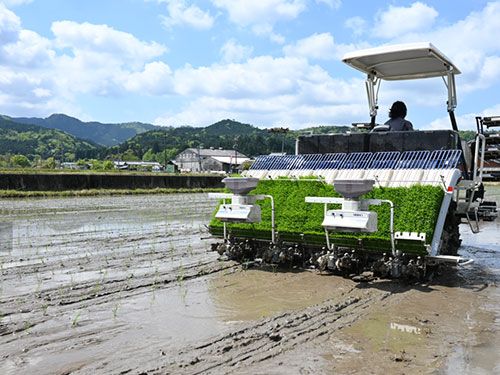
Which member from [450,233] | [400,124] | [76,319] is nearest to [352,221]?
[450,233]

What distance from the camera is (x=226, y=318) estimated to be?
5043 millimetres

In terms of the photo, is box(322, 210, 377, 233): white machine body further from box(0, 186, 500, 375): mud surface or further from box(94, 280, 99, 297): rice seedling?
box(94, 280, 99, 297): rice seedling

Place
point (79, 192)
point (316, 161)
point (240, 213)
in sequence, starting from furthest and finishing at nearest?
1. point (79, 192)
2. point (316, 161)
3. point (240, 213)

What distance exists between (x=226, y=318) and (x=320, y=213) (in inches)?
103

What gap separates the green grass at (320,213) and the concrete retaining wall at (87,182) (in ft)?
69.1

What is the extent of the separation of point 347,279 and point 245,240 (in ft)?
6.16

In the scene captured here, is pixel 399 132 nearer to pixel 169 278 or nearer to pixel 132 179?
pixel 169 278

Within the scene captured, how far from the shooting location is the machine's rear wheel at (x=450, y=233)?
7.35 metres

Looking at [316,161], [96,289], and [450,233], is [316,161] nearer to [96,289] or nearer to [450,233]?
[450,233]

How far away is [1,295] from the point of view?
5.83 meters

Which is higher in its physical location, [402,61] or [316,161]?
[402,61]

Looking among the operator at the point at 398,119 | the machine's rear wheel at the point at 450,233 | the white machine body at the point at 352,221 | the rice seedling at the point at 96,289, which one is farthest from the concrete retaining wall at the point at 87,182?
the white machine body at the point at 352,221

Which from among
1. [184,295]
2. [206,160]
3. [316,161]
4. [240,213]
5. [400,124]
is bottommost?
[184,295]

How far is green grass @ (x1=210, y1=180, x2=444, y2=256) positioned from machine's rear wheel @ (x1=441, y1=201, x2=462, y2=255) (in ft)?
3.72
